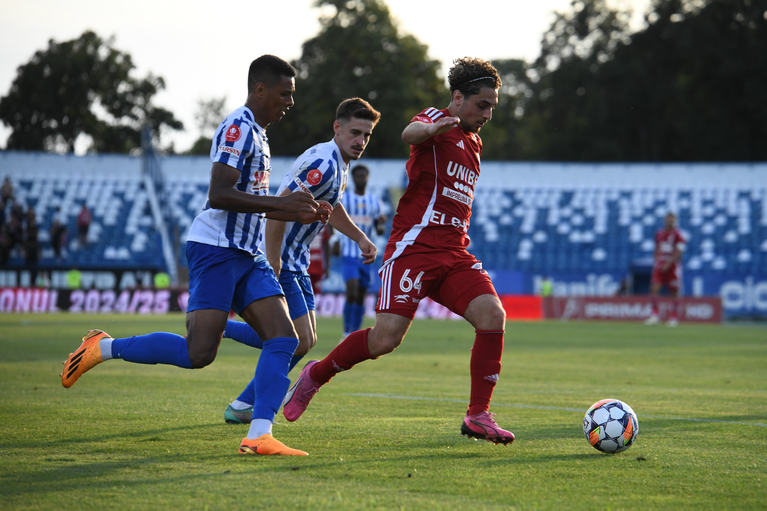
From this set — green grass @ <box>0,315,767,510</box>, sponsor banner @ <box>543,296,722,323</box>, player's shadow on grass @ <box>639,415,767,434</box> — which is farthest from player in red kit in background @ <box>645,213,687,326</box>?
player's shadow on grass @ <box>639,415,767,434</box>

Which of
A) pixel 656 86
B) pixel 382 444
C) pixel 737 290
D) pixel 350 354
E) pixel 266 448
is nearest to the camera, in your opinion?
pixel 266 448

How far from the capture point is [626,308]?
30422mm

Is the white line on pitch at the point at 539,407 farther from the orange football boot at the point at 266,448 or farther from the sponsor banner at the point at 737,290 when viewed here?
the sponsor banner at the point at 737,290

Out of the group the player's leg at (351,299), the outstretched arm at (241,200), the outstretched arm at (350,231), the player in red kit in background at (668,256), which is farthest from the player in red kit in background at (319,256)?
the outstretched arm at (241,200)

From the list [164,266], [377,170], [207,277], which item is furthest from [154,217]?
[207,277]

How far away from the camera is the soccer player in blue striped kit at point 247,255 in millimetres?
5766

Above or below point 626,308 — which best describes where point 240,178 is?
above

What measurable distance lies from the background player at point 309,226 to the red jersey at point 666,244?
21.5 m

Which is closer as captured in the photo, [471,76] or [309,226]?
[471,76]

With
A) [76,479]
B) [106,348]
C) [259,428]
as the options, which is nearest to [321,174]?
[106,348]

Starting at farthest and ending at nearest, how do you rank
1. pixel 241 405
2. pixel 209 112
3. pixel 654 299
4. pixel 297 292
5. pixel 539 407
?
pixel 209 112 → pixel 654 299 → pixel 539 407 → pixel 297 292 → pixel 241 405

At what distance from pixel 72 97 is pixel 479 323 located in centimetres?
5907

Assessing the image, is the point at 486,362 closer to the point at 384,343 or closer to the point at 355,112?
the point at 384,343

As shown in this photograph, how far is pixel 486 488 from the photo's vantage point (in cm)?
485
